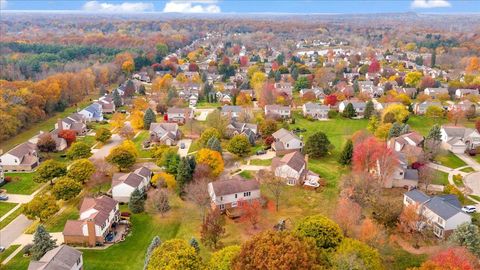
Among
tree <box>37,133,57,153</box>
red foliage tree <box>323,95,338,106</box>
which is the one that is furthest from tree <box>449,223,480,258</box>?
red foliage tree <box>323,95,338,106</box>

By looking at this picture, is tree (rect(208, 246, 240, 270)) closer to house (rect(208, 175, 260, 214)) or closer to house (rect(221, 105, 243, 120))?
house (rect(208, 175, 260, 214))

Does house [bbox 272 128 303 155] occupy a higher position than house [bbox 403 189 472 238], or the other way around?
house [bbox 403 189 472 238]

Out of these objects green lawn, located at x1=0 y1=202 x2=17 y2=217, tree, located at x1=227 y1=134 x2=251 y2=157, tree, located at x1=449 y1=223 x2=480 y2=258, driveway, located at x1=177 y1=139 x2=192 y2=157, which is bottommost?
driveway, located at x1=177 y1=139 x2=192 y2=157

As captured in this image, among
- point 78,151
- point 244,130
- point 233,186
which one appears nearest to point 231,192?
point 233,186

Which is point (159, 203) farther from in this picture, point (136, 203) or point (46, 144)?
point (46, 144)

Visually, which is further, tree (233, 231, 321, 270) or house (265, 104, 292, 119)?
house (265, 104, 292, 119)
